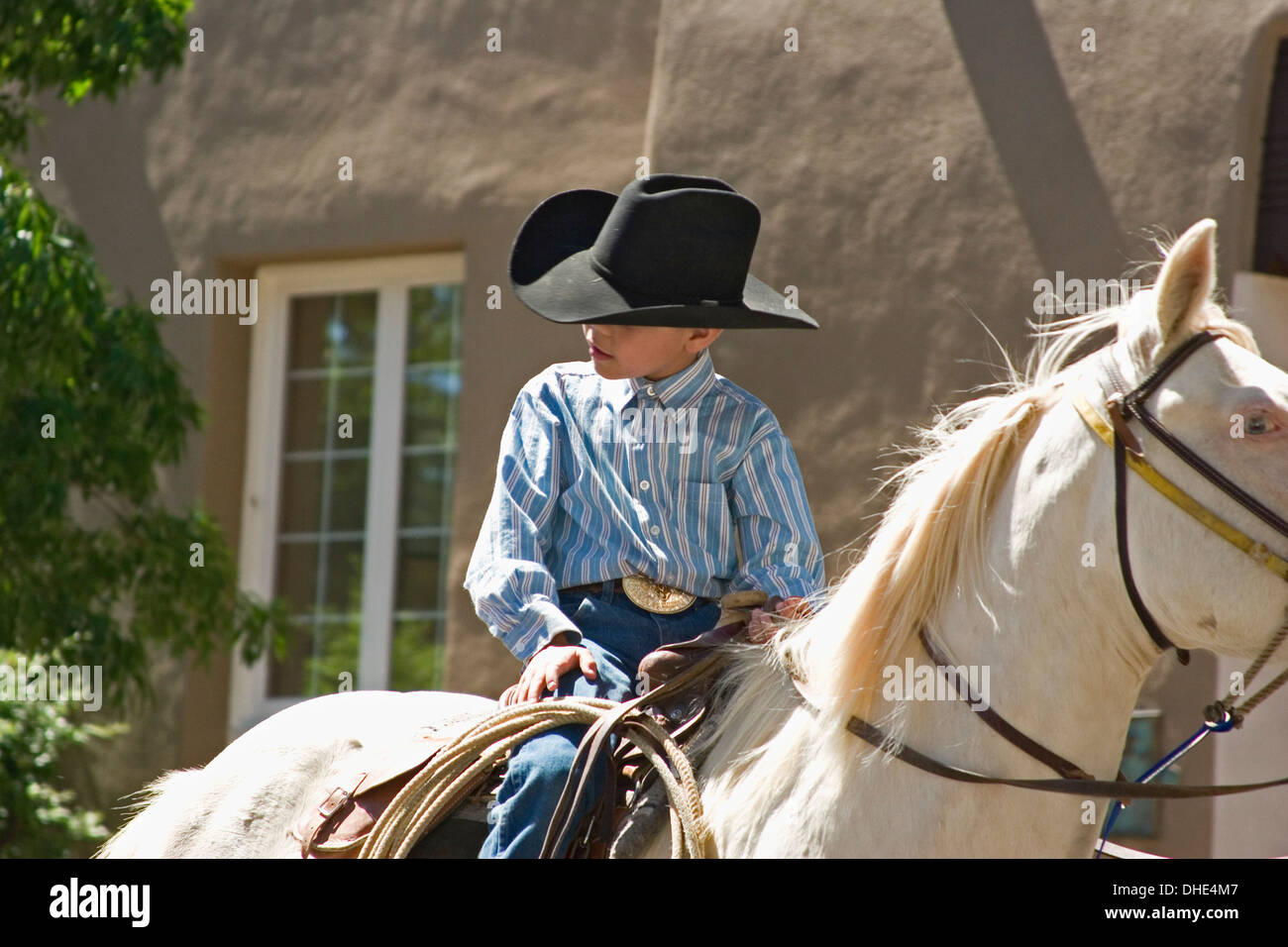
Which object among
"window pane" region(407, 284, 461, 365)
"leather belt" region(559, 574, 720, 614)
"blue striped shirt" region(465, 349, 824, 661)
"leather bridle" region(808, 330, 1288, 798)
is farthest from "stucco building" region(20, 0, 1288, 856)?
"leather bridle" region(808, 330, 1288, 798)

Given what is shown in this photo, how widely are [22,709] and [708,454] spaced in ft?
16.8

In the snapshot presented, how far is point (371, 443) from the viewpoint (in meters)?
7.35

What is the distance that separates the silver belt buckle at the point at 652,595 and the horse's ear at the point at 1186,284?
1.07m

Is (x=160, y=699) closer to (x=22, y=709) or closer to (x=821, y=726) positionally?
(x=22, y=709)

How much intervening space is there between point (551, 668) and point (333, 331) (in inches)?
202

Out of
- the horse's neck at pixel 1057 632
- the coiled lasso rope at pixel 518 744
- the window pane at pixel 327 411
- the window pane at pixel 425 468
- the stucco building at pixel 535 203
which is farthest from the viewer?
the window pane at pixel 327 411

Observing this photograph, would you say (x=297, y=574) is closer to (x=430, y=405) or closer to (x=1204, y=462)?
(x=430, y=405)

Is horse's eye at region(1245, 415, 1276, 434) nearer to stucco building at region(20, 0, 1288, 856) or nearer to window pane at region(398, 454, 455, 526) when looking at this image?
stucco building at region(20, 0, 1288, 856)

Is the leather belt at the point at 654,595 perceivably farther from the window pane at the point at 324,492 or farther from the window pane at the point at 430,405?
the window pane at the point at 324,492

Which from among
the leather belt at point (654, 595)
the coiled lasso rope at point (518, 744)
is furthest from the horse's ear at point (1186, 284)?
the leather belt at point (654, 595)

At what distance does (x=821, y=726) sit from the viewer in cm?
241

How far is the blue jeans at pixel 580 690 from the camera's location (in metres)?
2.53
